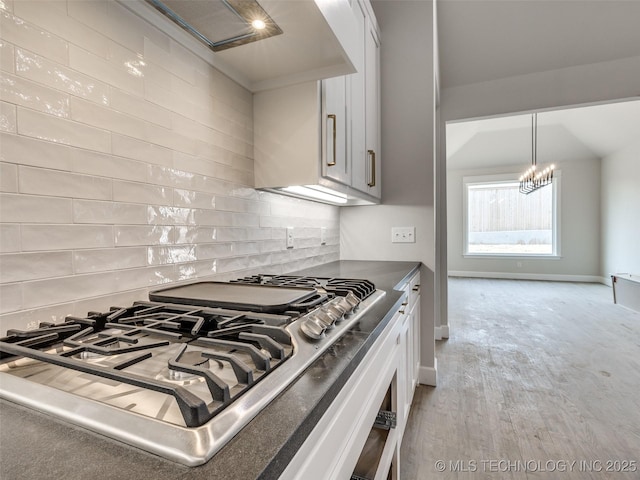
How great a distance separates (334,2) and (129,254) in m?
1.01

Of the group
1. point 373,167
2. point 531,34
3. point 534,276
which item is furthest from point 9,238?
point 534,276

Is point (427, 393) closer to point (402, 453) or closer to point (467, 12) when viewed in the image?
point (402, 453)

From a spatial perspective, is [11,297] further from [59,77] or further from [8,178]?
[59,77]

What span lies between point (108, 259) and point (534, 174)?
21.7ft

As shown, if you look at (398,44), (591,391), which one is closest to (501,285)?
(591,391)

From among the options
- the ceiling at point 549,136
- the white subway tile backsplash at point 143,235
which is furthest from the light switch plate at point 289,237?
the ceiling at point 549,136

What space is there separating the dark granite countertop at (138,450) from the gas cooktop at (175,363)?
0.04 ft

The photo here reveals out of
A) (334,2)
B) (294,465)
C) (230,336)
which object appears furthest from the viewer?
(334,2)

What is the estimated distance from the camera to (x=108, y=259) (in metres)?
0.87

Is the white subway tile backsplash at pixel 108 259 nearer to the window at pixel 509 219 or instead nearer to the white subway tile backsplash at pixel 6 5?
the white subway tile backsplash at pixel 6 5

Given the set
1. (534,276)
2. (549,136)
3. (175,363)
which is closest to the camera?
(175,363)

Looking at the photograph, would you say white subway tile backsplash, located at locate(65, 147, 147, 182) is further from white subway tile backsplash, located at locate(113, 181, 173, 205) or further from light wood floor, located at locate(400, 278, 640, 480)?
light wood floor, located at locate(400, 278, 640, 480)

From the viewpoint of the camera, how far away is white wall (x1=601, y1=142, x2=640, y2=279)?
17.5 ft

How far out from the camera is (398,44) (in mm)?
2359
